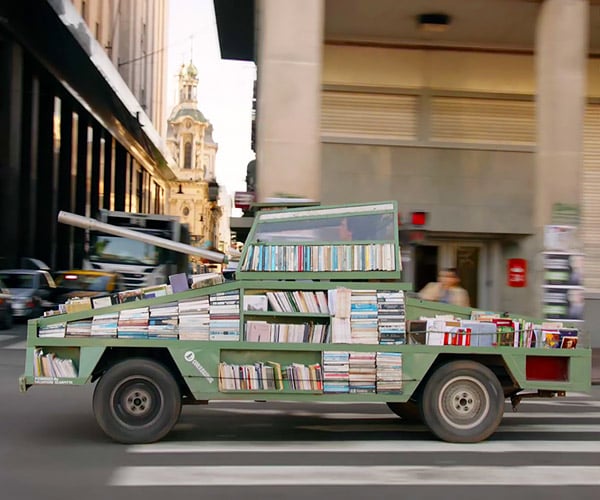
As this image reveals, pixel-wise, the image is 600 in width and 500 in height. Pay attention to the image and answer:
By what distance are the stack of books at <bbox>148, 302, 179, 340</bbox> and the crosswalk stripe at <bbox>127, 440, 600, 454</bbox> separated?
1.10 metres

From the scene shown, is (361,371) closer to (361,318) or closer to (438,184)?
(361,318)

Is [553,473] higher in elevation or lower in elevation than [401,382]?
lower

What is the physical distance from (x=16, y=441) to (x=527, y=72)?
14638 mm

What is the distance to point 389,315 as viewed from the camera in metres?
7.61

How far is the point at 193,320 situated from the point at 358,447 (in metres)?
2.11

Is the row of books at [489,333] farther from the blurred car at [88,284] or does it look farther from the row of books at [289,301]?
the blurred car at [88,284]

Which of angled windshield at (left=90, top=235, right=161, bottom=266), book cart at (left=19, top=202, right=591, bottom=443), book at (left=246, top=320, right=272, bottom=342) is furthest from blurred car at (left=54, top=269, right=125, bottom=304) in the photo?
book at (left=246, top=320, right=272, bottom=342)

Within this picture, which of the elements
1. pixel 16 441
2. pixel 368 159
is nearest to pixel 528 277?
pixel 368 159

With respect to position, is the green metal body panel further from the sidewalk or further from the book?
the sidewalk

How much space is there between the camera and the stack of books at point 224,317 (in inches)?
297

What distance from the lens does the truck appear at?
25.6 m

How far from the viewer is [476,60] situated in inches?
704

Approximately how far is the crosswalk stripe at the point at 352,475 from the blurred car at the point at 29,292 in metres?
18.5

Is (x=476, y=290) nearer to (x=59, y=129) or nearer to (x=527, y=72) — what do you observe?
(x=527, y=72)
